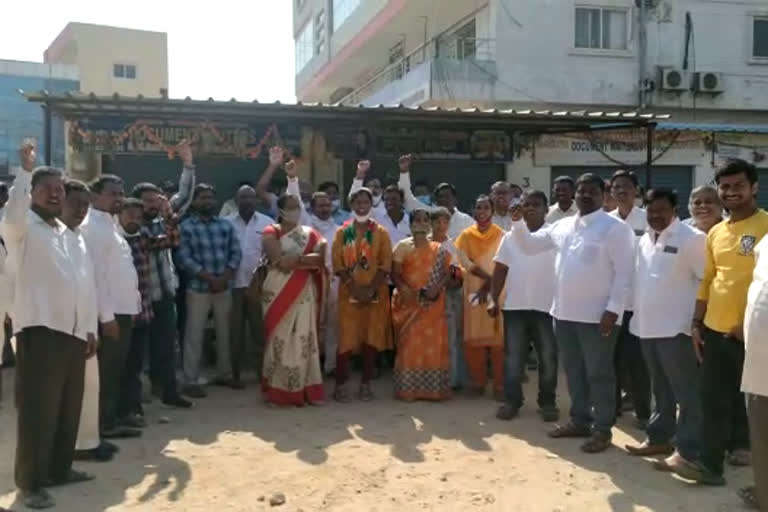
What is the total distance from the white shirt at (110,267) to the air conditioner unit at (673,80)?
1470cm

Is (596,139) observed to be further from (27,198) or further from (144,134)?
(27,198)

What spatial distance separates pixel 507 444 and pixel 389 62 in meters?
19.2

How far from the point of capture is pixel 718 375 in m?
4.35

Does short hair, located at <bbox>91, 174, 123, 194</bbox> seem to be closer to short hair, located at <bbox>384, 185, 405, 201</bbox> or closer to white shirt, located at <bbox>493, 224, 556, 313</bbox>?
white shirt, located at <bbox>493, 224, 556, 313</bbox>

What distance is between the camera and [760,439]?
3656mm

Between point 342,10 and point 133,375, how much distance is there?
2106cm

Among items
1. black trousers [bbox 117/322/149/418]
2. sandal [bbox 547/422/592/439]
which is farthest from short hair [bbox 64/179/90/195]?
sandal [bbox 547/422/592/439]

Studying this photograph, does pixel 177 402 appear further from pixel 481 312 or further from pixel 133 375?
pixel 481 312

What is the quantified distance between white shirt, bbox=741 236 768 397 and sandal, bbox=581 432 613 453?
1.66 m

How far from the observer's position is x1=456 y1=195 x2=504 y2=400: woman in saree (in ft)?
22.0

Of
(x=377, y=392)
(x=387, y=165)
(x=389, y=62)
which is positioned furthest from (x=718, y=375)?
(x=389, y=62)

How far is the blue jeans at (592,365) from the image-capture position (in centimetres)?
517

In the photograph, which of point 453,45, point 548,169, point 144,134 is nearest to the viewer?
point 144,134

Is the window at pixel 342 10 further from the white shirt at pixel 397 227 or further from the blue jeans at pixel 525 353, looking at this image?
the blue jeans at pixel 525 353
